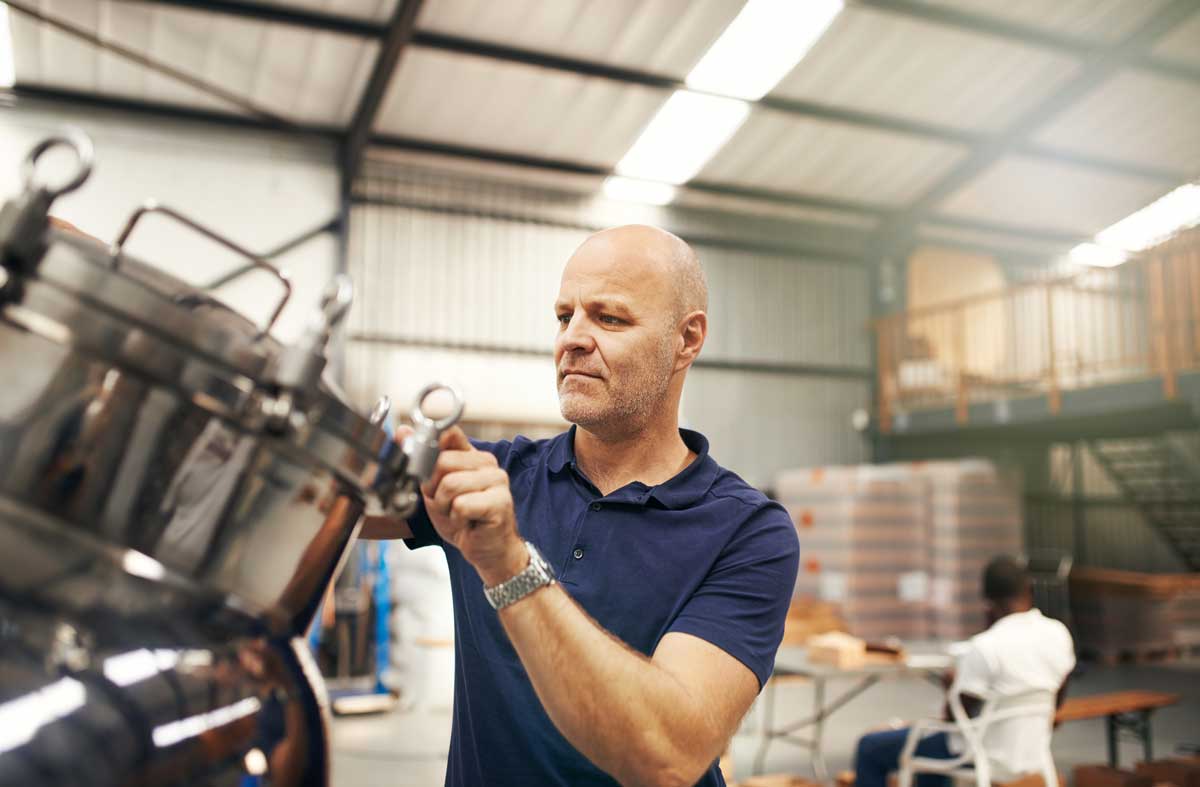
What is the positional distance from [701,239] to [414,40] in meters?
5.08

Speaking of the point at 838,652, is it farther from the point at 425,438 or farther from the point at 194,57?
the point at 194,57

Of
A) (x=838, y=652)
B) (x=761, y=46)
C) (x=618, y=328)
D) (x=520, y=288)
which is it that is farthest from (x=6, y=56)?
(x=618, y=328)

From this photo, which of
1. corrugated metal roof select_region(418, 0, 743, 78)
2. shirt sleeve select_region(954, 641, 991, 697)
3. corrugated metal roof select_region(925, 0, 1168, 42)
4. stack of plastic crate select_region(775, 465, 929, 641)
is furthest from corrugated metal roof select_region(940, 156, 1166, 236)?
shirt sleeve select_region(954, 641, 991, 697)

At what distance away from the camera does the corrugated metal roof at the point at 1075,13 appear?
9688 millimetres

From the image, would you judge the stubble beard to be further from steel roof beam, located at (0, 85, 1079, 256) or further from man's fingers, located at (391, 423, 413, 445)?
steel roof beam, located at (0, 85, 1079, 256)

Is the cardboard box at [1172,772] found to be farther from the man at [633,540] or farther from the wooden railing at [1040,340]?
the man at [633,540]

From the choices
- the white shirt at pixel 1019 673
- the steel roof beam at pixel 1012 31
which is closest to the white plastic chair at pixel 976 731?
the white shirt at pixel 1019 673

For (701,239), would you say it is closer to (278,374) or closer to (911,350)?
(911,350)

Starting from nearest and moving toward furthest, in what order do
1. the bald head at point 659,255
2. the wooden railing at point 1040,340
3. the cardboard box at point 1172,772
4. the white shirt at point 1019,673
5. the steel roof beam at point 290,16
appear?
the bald head at point 659,255 < the white shirt at point 1019,673 < the cardboard box at point 1172,772 < the steel roof beam at point 290,16 < the wooden railing at point 1040,340

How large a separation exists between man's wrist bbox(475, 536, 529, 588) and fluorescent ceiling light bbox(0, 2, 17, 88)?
31.3 ft

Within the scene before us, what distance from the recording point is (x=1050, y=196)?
1316 centimetres

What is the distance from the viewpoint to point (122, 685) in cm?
66

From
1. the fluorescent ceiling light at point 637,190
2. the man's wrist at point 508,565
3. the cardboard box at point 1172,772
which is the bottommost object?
the cardboard box at point 1172,772

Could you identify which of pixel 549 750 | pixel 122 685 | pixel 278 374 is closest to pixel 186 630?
pixel 122 685
